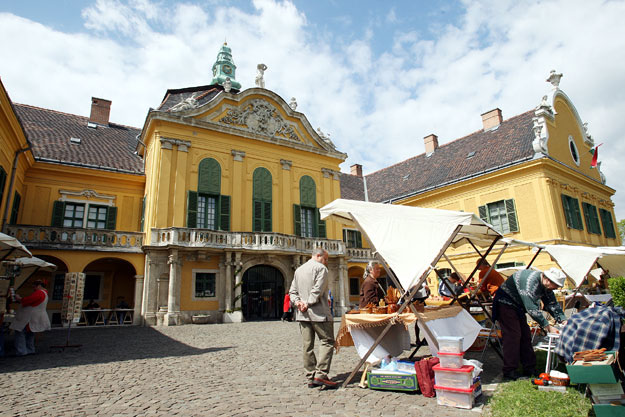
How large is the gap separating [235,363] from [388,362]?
9.64 ft

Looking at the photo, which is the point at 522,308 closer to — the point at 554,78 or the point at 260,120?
the point at 260,120

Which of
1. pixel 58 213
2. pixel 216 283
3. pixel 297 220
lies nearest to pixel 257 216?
pixel 297 220

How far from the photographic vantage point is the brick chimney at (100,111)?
76.8 feet

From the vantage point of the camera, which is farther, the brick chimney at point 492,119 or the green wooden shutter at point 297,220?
the brick chimney at point 492,119

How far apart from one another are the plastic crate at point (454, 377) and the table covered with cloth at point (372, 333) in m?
0.79

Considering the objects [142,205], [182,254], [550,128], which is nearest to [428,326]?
[182,254]

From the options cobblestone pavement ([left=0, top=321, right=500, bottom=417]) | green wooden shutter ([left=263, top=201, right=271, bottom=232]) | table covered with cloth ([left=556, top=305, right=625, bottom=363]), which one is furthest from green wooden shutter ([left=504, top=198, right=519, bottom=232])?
table covered with cloth ([left=556, top=305, right=625, bottom=363])

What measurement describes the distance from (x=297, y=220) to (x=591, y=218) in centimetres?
1792

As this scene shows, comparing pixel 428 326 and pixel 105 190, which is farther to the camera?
pixel 105 190

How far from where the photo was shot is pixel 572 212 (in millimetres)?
21172

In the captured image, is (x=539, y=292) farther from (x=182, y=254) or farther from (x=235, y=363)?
(x=182, y=254)

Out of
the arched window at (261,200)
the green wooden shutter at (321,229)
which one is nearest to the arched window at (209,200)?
the arched window at (261,200)

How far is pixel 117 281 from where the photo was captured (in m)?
18.9

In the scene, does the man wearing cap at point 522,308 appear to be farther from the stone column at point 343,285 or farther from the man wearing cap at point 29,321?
the stone column at point 343,285
